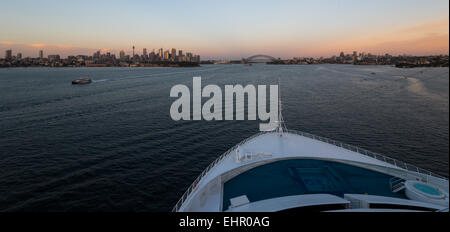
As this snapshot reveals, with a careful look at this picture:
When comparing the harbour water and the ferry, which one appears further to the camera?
the harbour water

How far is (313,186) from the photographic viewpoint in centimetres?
1077

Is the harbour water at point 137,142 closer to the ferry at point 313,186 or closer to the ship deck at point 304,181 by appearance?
the ferry at point 313,186

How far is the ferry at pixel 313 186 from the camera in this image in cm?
935

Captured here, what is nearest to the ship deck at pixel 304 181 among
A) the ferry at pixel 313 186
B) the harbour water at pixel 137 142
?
the ferry at pixel 313 186

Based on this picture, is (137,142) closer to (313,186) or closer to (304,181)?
(304,181)

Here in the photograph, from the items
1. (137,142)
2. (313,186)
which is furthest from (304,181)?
(137,142)

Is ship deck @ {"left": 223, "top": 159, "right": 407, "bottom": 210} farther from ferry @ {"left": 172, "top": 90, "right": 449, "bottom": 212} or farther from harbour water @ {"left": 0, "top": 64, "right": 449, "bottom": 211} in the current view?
harbour water @ {"left": 0, "top": 64, "right": 449, "bottom": 211}

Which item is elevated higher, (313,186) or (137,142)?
(313,186)

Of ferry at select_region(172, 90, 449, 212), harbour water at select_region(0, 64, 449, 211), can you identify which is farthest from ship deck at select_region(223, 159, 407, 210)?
harbour water at select_region(0, 64, 449, 211)

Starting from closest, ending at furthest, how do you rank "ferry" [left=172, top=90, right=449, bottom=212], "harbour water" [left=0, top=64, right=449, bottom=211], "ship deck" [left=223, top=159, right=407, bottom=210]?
1. "ferry" [left=172, top=90, right=449, bottom=212]
2. "ship deck" [left=223, top=159, right=407, bottom=210]
3. "harbour water" [left=0, top=64, right=449, bottom=211]

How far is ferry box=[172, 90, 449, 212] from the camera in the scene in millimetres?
9352
